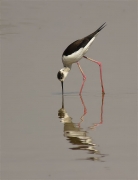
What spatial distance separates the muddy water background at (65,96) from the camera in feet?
18.5

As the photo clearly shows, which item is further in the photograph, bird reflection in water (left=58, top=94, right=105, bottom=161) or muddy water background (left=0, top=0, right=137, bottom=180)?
bird reflection in water (left=58, top=94, right=105, bottom=161)

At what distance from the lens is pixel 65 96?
860 centimetres

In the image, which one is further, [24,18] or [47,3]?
[47,3]

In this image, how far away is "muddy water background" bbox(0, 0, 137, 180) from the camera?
222 inches

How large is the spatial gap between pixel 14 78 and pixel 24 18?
18.9ft

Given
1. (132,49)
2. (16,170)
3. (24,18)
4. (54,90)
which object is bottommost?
(16,170)

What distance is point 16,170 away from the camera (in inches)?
214

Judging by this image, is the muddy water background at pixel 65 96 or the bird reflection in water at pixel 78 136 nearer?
the muddy water background at pixel 65 96

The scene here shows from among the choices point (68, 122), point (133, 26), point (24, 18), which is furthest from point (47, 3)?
point (68, 122)

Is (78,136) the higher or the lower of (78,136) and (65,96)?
the lower

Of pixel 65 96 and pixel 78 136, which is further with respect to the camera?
pixel 65 96

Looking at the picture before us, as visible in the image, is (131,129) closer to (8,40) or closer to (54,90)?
(54,90)

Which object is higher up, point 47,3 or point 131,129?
point 47,3

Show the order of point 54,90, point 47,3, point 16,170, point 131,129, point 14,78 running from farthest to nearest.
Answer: point 47,3, point 14,78, point 54,90, point 131,129, point 16,170
